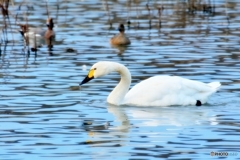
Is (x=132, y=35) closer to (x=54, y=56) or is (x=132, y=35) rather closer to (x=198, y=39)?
(x=198, y=39)

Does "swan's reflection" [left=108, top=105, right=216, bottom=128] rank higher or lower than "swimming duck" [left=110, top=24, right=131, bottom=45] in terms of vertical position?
higher

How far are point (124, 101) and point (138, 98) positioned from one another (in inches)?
9.5

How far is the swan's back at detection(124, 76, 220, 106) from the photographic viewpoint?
1277 cm

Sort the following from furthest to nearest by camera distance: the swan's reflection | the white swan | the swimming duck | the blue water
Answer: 1. the swimming duck
2. the white swan
3. the swan's reflection
4. the blue water

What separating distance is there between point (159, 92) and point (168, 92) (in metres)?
0.15

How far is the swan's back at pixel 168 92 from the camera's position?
12.8 metres

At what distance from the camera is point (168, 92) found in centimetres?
1285

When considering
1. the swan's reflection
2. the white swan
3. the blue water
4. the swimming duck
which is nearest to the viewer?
the blue water

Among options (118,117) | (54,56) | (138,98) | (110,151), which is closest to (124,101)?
(138,98)

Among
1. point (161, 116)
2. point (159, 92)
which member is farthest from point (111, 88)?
point (161, 116)

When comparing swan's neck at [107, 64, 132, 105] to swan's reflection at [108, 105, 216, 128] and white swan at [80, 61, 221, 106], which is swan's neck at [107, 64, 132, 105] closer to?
white swan at [80, 61, 221, 106]

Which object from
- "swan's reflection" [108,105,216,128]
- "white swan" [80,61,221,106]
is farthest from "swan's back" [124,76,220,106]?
"swan's reflection" [108,105,216,128]

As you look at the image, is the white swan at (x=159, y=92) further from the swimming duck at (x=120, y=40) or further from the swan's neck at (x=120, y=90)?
the swimming duck at (x=120, y=40)

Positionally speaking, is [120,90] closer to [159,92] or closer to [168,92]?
[159,92]
